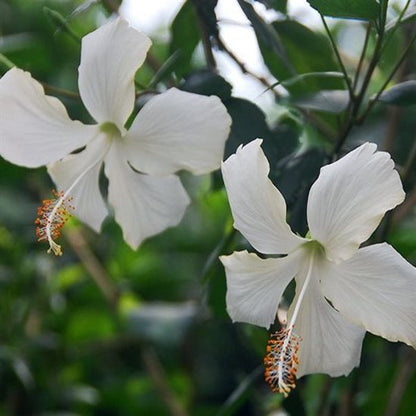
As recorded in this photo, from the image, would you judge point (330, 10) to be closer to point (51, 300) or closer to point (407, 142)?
point (407, 142)

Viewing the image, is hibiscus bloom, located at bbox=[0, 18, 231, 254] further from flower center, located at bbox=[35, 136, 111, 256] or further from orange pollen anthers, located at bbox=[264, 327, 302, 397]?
orange pollen anthers, located at bbox=[264, 327, 302, 397]

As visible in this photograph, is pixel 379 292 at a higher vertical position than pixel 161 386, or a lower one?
higher

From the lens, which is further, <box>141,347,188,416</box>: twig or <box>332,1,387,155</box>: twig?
<box>141,347,188,416</box>: twig

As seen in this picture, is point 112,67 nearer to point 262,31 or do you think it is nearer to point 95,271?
point 262,31

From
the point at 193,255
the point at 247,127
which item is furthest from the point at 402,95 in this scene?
the point at 193,255

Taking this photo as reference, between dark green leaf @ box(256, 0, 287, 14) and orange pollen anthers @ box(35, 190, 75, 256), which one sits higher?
dark green leaf @ box(256, 0, 287, 14)

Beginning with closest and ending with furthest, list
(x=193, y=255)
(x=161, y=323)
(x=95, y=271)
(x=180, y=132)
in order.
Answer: (x=180, y=132) → (x=161, y=323) → (x=95, y=271) → (x=193, y=255)

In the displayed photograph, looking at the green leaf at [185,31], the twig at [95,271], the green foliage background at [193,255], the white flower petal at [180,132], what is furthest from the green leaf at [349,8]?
the twig at [95,271]

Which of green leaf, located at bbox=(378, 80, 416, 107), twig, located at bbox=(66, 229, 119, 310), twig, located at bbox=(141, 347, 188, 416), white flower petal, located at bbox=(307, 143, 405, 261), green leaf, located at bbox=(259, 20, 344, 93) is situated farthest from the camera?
twig, located at bbox=(66, 229, 119, 310)

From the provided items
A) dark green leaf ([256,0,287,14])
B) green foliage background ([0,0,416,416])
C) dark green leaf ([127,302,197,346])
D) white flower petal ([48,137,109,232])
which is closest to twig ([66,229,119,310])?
green foliage background ([0,0,416,416])
